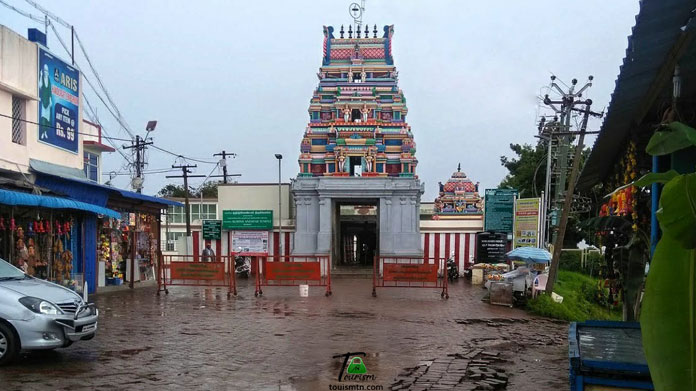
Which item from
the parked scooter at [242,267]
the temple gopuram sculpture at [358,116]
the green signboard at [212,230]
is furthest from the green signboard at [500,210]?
the green signboard at [212,230]

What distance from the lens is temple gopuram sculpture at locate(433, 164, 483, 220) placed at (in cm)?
4822

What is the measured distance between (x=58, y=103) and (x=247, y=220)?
14.3m

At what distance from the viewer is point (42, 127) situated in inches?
621

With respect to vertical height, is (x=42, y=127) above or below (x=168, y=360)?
above

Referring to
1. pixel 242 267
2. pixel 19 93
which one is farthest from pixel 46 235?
pixel 242 267

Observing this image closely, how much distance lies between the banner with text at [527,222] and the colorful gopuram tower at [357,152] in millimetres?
4867

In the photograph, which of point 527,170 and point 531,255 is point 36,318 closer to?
point 531,255

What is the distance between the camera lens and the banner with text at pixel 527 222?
26.1 meters

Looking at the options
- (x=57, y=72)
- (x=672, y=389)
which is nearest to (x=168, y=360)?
(x=672, y=389)

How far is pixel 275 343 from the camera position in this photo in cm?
970

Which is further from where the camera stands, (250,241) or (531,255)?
(250,241)

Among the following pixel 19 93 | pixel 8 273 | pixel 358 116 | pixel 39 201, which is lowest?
pixel 8 273

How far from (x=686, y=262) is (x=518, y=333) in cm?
1068

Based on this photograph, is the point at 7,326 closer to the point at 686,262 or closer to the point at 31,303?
the point at 31,303
